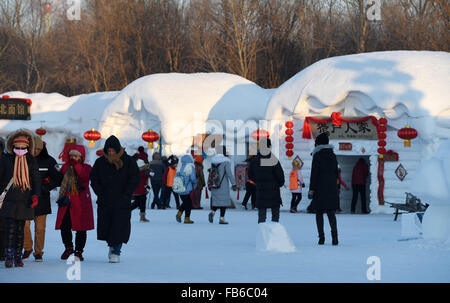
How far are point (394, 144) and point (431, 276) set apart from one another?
1297 centimetres

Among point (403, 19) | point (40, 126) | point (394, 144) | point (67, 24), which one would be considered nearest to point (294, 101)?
point (394, 144)

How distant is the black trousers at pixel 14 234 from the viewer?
30.0ft

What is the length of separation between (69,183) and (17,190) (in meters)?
0.81

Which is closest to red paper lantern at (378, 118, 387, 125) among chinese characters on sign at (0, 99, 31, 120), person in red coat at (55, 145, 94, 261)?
person in red coat at (55, 145, 94, 261)

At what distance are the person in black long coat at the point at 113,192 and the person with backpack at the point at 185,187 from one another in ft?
23.5

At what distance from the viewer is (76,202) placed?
32.3 ft

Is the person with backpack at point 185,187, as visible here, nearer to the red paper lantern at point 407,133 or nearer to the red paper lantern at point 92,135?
the red paper lantern at point 407,133

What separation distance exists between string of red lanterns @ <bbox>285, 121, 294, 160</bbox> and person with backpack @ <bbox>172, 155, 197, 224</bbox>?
522 centimetres

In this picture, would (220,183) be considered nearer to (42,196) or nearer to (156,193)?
(156,193)

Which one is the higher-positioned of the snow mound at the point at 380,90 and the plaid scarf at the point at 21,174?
the snow mound at the point at 380,90

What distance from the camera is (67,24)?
1892 inches

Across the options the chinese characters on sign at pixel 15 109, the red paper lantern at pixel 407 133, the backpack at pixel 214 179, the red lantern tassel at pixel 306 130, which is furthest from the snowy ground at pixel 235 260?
the chinese characters on sign at pixel 15 109

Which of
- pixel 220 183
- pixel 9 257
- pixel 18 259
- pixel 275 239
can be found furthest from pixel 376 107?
pixel 9 257

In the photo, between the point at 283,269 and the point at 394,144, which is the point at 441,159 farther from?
the point at 394,144
